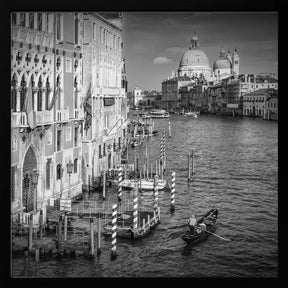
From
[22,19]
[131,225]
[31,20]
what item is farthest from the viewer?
[131,225]

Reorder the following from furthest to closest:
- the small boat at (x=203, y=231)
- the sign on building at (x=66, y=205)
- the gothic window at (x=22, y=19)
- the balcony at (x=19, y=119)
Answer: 1. the small boat at (x=203, y=231)
2. the sign on building at (x=66, y=205)
3. the balcony at (x=19, y=119)
4. the gothic window at (x=22, y=19)

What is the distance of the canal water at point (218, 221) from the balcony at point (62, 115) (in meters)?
0.61

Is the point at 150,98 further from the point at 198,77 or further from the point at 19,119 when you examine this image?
the point at 19,119

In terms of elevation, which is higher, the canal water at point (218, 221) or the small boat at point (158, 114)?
the small boat at point (158, 114)

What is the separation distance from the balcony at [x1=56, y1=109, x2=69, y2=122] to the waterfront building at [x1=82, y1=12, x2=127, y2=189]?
5.8 inches

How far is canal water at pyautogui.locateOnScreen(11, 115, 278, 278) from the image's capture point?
3.64 metres

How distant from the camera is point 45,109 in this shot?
4.34 metres

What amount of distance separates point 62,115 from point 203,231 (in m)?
1.29

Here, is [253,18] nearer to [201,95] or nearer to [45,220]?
[45,220]

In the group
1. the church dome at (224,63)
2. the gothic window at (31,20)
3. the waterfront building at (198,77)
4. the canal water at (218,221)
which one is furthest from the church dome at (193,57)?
the gothic window at (31,20)

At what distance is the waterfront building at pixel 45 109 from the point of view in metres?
3.88

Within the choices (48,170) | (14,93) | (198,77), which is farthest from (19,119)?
(198,77)

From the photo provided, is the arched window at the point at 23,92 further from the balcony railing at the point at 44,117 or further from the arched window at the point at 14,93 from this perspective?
the balcony railing at the point at 44,117

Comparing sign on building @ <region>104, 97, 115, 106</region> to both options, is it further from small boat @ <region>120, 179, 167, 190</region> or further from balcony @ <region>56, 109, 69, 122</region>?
small boat @ <region>120, 179, 167, 190</region>
